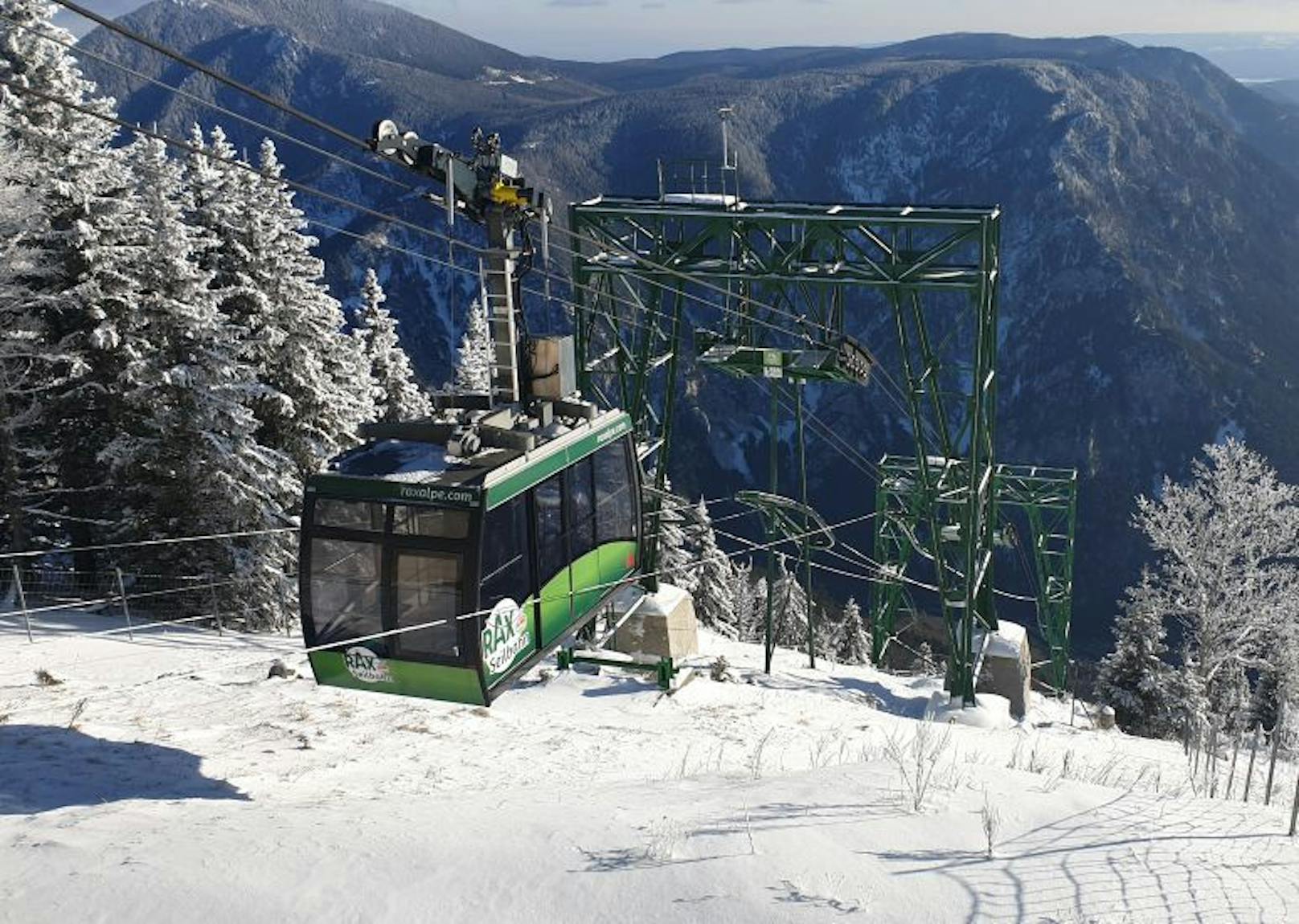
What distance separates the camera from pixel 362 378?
90.2 feet

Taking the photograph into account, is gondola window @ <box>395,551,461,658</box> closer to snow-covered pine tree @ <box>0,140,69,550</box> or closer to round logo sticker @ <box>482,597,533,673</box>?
round logo sticker @ <box>482,597,533,673</box>

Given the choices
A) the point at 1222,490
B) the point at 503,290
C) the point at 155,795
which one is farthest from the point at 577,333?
the point at 1222,490

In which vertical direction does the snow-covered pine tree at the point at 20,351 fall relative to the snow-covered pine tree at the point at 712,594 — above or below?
above

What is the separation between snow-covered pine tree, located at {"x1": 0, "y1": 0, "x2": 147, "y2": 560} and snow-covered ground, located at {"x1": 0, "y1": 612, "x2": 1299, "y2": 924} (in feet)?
33.6

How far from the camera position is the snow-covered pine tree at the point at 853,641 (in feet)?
179

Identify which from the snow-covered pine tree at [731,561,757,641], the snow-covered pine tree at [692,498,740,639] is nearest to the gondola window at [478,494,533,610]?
the snow-covered pine tree at [692,498,740,639]

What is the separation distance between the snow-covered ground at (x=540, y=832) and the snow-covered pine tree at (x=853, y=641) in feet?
140

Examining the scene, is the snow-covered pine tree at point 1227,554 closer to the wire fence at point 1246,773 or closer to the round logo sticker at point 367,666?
the wire fence at point 1246,773

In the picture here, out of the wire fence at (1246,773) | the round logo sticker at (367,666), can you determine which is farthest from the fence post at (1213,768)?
the round logo sticker at (367,666)

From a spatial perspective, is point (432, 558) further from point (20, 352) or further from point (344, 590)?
point (20, 352)

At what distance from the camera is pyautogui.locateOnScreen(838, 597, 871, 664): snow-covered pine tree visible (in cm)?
5456

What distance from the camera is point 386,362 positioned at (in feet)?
116

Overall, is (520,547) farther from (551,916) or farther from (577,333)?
(577,333)

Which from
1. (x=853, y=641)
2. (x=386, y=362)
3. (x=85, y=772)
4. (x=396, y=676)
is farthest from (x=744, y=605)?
(x=85, y=772)
